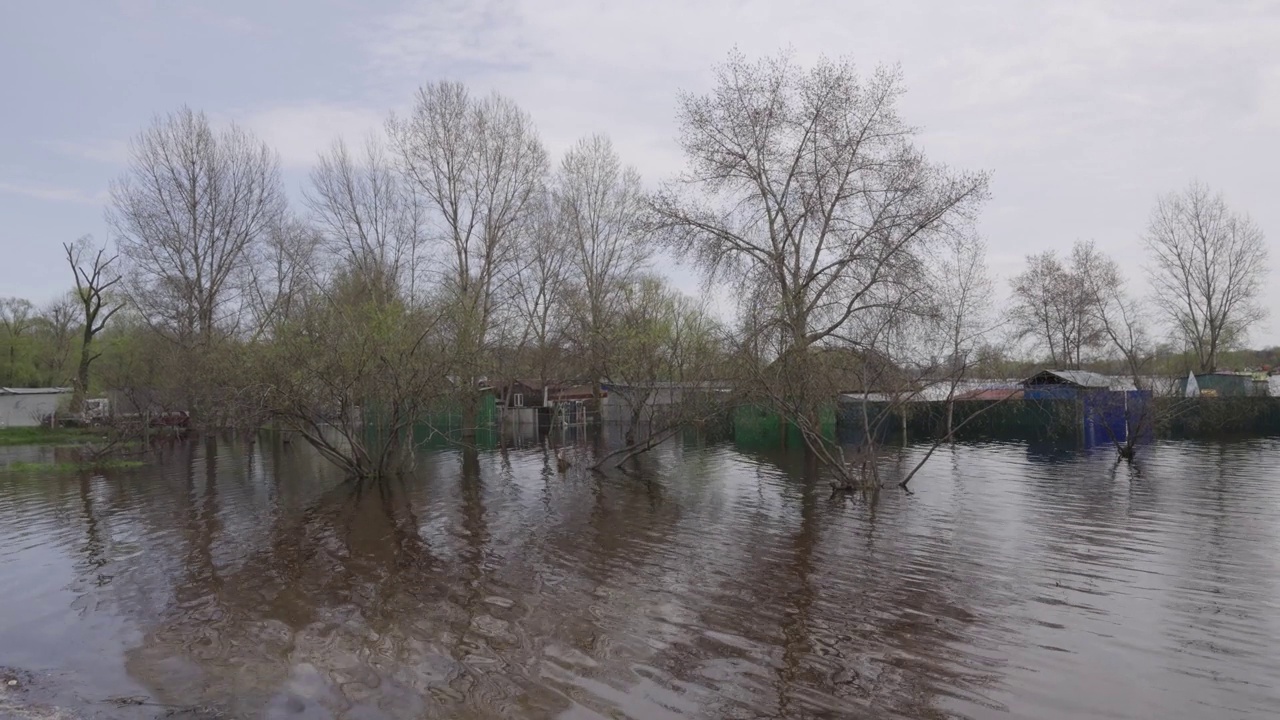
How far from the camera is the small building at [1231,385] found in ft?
113

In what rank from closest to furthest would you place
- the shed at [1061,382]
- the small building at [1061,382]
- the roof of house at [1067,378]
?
the small building at [1061,382]
the shed at [1061,382]
the roof of house at [1067,378]

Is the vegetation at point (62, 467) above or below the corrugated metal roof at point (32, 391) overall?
below

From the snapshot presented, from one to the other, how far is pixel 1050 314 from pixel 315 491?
131 ft

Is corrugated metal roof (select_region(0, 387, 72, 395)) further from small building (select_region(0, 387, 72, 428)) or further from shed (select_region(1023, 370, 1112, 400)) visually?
shed (select_region(1023, 370, 1112, 400))

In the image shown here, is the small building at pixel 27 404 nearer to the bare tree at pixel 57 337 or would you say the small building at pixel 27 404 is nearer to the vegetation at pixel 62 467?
the bare tree at pixel 57 337

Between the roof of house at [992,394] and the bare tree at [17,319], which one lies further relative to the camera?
the bare tree at [17,319]

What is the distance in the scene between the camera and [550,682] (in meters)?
6.16

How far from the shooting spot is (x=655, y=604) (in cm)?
831

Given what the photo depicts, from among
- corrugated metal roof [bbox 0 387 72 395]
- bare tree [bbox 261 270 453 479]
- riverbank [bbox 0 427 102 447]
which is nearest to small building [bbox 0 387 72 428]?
corrugated metal roof [bbox 0 387 72 395]

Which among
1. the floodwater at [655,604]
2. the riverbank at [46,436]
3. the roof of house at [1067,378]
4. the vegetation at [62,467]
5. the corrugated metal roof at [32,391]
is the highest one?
the roof of house at [1067,378]

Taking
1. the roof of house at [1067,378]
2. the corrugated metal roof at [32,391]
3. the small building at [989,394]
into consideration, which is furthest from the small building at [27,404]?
the roof of house at [1067,378]

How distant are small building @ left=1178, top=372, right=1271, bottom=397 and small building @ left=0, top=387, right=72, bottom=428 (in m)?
53.8

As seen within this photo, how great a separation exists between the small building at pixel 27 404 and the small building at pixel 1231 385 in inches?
2117

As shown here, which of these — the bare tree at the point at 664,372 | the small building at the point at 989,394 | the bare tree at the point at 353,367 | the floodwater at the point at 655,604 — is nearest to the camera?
the floodwater at the point at 655,604
